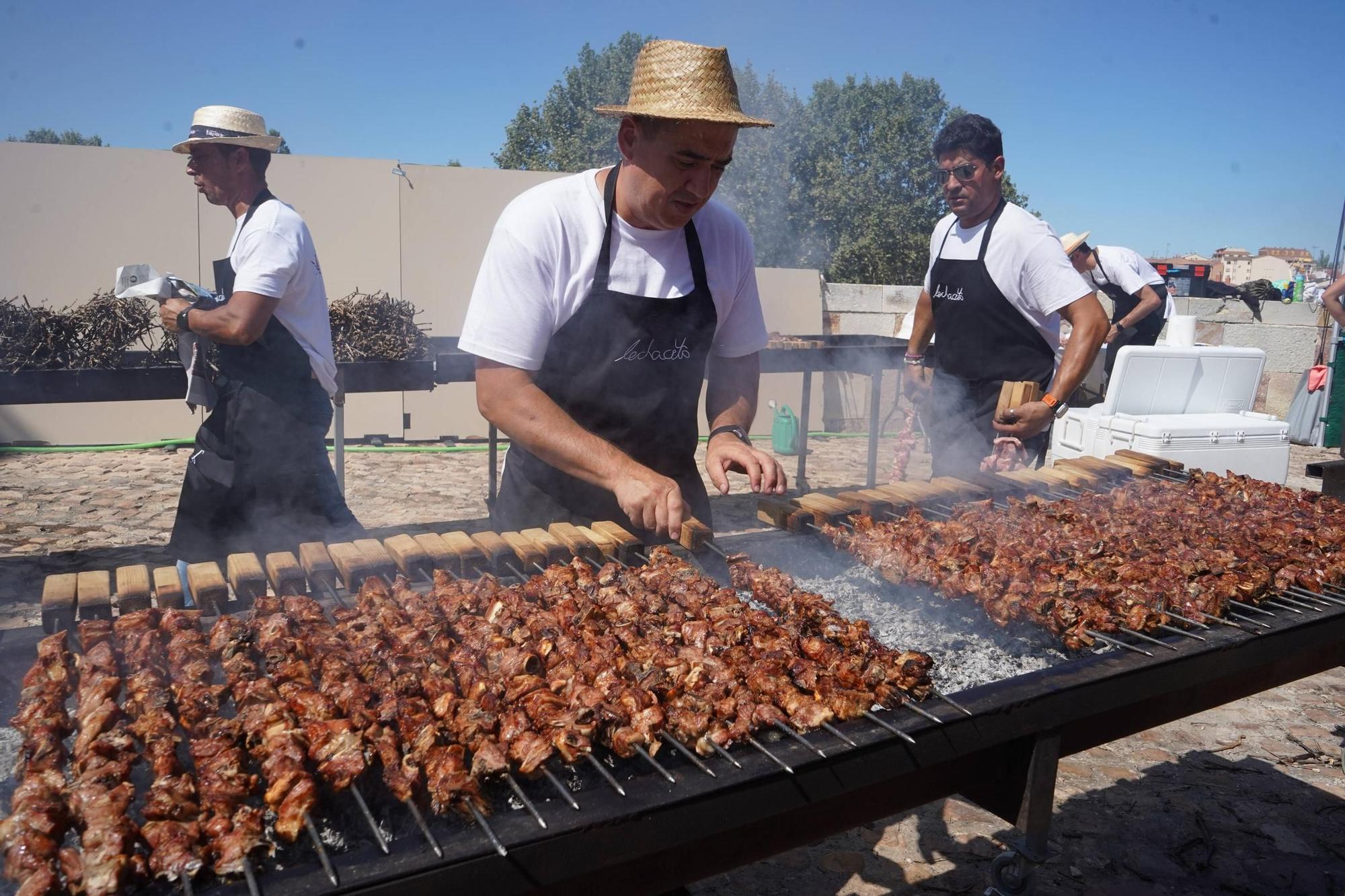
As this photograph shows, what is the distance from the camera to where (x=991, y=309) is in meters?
4.82

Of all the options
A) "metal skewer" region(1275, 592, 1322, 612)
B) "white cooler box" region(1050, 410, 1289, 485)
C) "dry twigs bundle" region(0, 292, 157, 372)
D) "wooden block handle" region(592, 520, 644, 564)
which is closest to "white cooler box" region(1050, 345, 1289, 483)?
"white cooler box" region(1050, 410, 1289, 485)

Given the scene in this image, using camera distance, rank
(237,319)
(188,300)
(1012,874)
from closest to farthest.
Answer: (1012,874) < (237,319) < (188,300)

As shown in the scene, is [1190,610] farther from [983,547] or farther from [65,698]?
[65,698]

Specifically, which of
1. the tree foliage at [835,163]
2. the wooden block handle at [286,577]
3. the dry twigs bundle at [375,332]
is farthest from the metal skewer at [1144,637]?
the tree foliage at [835,163]

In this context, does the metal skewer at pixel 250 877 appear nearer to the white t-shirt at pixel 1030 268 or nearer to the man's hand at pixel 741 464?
the man's hand at pixel 741 464

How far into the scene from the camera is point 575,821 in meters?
1.45

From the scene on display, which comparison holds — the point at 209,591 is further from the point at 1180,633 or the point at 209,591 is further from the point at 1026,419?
the point at 1026,419

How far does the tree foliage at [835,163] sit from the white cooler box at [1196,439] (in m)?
44.8

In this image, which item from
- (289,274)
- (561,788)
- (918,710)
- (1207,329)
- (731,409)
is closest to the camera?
(561,788)

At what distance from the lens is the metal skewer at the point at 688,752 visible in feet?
5.36

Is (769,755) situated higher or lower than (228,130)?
lower

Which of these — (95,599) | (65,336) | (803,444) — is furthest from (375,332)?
(95,599)

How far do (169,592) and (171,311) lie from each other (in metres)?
2.43

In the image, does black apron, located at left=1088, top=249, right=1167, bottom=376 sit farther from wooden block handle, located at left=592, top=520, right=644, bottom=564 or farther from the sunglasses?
wooden block handle, located at left=592, top=520, right=644, bottom=564
